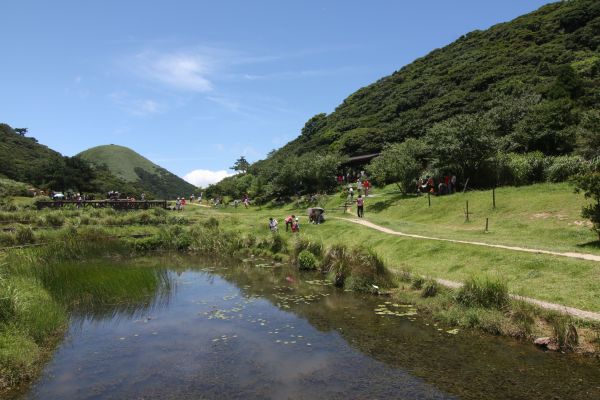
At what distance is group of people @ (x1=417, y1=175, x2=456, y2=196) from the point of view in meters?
37.5

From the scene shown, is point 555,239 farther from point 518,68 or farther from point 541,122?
point 518,68

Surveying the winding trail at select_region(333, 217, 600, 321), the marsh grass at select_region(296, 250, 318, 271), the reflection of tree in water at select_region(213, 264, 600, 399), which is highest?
the winding trail at select_region(333, 217, 600, 321)

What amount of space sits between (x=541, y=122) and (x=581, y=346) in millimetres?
36519

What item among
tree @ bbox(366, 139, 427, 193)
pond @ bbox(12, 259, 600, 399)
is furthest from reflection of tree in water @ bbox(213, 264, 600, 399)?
tree @ bbox(366, 139, 427, 193)

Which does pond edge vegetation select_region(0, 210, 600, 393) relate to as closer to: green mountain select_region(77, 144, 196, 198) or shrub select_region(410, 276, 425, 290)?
shrub select_region(410, 276, 425, 290)

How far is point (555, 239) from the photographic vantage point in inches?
848

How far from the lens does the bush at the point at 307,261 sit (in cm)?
2458

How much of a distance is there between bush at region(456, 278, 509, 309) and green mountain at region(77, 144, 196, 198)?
14953 centimetres

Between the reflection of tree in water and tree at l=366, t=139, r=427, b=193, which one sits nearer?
the reflection of tree in water

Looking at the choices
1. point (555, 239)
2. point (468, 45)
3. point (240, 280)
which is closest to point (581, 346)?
point (555, 239)

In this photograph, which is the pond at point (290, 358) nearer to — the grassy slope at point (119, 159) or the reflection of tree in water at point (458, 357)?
the reflection of tree in water at point (458, 357)

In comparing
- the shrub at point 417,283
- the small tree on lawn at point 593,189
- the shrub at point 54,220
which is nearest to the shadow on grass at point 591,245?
the small tree on lawn at point 593,189

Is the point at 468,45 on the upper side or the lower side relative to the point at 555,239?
upper

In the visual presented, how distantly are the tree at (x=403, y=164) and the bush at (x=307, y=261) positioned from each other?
→ 19.6 m
